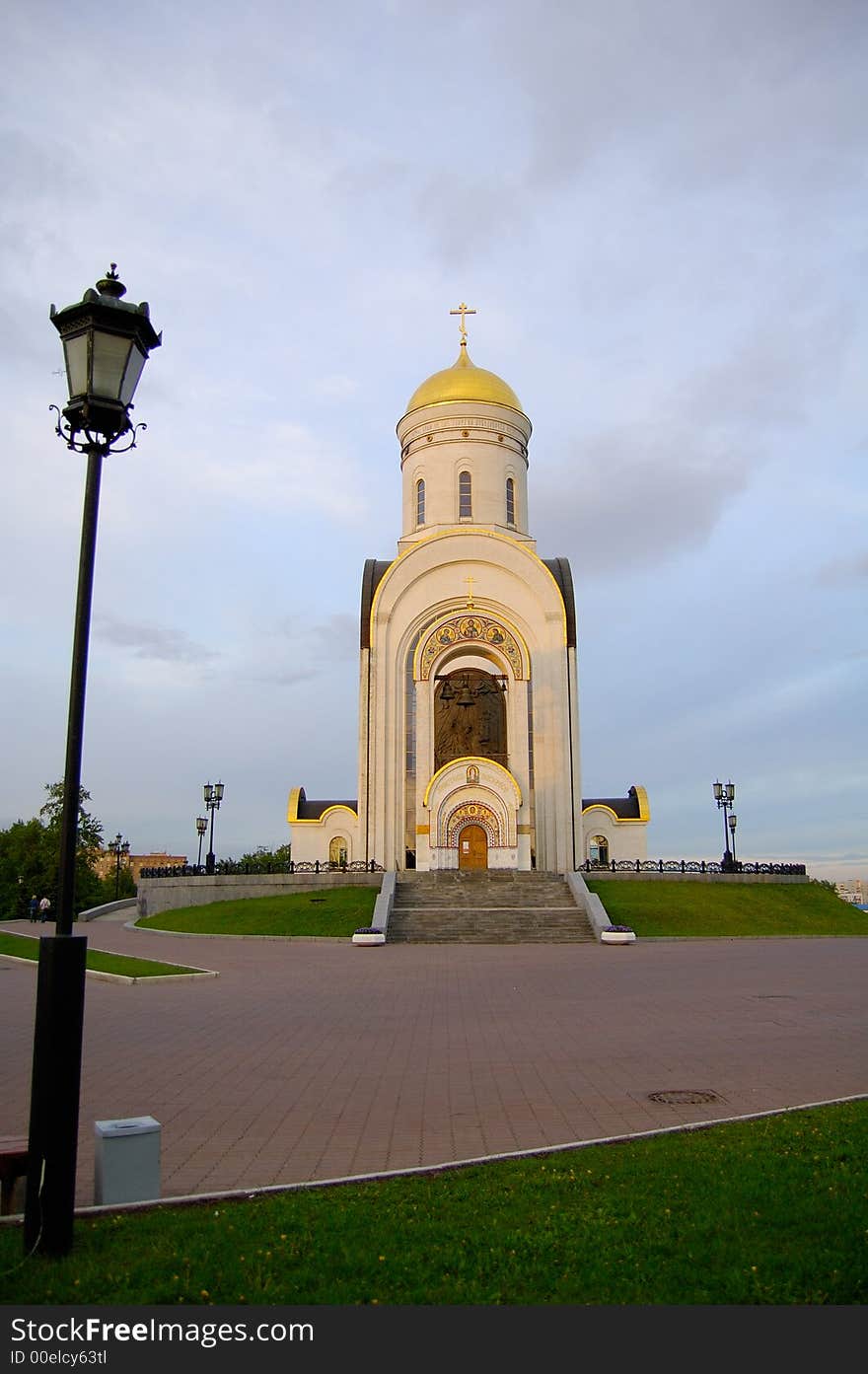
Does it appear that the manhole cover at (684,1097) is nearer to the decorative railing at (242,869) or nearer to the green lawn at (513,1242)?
the green lawn at (513,1242)

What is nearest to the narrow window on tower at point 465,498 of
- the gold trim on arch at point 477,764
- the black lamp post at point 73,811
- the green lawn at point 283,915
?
the gold trim on arch at point 477,764

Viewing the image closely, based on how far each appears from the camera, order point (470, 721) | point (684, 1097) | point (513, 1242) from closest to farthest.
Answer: point (513, 1242) < point (684, 1097) < point (470, 721)

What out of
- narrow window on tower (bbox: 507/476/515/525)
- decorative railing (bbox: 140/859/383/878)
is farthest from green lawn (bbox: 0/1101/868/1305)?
narrow window on tower (bbox: 507/476/515/525)

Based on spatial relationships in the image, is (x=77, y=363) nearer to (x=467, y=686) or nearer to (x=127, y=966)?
(x=127, y=966)

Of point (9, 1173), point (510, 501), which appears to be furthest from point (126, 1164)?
point (510, 501)

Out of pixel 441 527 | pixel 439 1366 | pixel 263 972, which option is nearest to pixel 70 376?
pixel 439 1366

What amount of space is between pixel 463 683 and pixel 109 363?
3362 cm

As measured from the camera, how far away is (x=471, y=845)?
36062mm

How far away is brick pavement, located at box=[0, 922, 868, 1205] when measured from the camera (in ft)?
22.0

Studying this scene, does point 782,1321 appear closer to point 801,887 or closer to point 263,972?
point 263,972

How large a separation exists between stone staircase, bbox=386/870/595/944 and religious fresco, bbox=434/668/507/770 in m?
6.21

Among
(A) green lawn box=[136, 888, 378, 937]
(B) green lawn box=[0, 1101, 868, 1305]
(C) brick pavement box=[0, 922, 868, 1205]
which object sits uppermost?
(A) green lawn box=[136, 888, 378, 937]

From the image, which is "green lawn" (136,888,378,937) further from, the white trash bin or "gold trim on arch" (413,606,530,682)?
the white trash bin

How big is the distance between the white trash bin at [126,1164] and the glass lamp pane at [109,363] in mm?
3948
